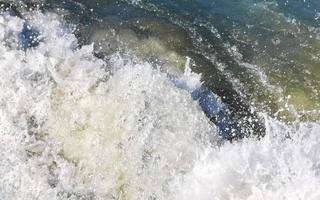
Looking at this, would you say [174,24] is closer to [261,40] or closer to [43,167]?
[261,40]

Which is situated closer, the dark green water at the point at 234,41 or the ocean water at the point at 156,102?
the ocean water at the point at 156,102

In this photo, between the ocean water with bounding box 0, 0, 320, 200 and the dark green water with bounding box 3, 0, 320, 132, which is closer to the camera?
the ocean water with bounding box 0, 0, 320, 200

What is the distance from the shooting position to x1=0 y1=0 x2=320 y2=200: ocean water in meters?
6.68

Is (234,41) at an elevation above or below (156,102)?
above

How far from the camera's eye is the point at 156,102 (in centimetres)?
745

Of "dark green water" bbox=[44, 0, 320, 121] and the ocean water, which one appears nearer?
the ocean water

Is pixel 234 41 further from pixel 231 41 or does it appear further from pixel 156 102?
pixel 156 102

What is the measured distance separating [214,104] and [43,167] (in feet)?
8.41

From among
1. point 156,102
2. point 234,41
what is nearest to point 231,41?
point 234,41

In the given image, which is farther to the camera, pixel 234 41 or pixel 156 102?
pixel 234 41

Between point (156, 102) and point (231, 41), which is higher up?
point (231, 41)

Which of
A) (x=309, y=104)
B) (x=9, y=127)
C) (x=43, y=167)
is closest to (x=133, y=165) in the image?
(x=43, y=167)

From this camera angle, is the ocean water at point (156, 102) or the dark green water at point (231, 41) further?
the dark green water at point (231, 41)

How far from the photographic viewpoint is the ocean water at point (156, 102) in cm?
668
